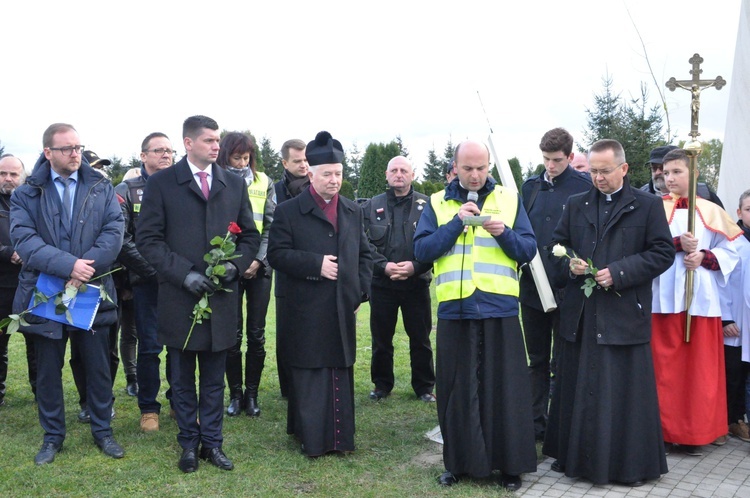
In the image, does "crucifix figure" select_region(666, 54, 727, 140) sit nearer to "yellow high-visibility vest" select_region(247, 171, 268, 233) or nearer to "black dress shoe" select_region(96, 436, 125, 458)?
"yellow high-visibility vest" select_region(247, 171, 268, 233)

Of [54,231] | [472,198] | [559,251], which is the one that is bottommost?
[559,251]

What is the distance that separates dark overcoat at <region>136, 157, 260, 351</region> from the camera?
5609 millimetres

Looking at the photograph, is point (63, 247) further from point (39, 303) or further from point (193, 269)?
point (193, 269)

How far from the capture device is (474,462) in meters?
5.34

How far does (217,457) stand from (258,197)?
8.14 ft

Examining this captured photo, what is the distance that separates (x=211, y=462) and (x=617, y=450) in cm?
297

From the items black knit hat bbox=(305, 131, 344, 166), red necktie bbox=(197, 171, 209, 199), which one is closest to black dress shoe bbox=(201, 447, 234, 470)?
red necktie bbox=(197, 171, 209, 199)

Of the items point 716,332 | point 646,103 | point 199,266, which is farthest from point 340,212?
point 646,103

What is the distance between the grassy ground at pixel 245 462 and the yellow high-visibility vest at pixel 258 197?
1.86m

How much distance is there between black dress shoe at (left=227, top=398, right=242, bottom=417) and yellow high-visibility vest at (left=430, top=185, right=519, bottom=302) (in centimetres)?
281

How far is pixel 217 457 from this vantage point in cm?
580

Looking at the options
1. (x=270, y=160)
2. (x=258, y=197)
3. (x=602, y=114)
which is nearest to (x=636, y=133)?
(x=602, y=114)

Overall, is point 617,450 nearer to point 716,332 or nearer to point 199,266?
point 716,332

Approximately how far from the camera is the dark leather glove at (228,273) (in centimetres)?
564
